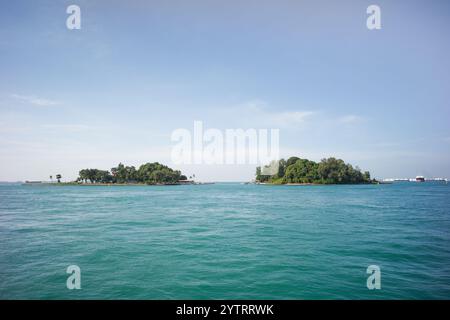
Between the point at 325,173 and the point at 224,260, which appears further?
the point at 325,173

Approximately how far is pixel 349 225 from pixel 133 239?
72.8ft

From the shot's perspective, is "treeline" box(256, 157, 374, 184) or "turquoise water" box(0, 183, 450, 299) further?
"treeline" box(256, 157, 374, 184)

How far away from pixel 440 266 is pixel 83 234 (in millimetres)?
27004

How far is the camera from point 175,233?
23.8 meters

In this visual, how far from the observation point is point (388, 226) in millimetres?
27062

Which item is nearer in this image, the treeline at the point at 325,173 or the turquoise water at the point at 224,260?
the turquoise water at the point at 224,260
